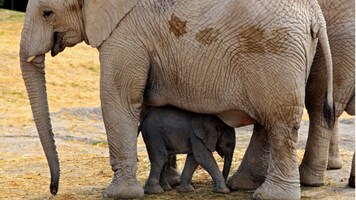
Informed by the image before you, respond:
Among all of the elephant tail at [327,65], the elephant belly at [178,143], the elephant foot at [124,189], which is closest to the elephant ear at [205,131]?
the elephant belly at [178,143]

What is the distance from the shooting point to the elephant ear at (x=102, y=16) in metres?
6.98

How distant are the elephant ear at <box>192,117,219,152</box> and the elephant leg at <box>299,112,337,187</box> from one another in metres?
0.81

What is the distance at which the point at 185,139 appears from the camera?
23.7ft

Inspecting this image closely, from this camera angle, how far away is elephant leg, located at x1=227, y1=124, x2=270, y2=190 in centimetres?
742

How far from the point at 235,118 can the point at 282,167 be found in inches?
21.4

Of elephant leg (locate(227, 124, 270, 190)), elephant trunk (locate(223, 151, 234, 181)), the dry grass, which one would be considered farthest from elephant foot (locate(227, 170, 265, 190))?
the dry grass

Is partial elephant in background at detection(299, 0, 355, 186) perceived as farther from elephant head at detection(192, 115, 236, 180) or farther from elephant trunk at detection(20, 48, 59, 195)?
elephant trunk at detection(20, 48, 59, 195)

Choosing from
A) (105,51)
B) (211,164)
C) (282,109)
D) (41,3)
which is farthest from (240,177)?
(41,3)

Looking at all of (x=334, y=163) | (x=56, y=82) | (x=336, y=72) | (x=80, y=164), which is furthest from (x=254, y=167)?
(x=56, y=82)

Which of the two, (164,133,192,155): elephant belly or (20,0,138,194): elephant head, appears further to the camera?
(164,133,192,155): elephant belly

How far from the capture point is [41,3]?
7.12 meters

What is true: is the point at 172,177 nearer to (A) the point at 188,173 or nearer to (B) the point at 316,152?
(A) the point at 188,173

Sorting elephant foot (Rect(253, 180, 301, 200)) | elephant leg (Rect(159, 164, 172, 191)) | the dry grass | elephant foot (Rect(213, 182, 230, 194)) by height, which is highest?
elephant foot (Rect(253, 180, 301, 200))

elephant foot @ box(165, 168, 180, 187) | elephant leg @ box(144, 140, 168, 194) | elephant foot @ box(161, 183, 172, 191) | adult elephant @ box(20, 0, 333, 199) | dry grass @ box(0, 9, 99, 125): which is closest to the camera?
adult elephant @ box(20, 0, 333, 199)
